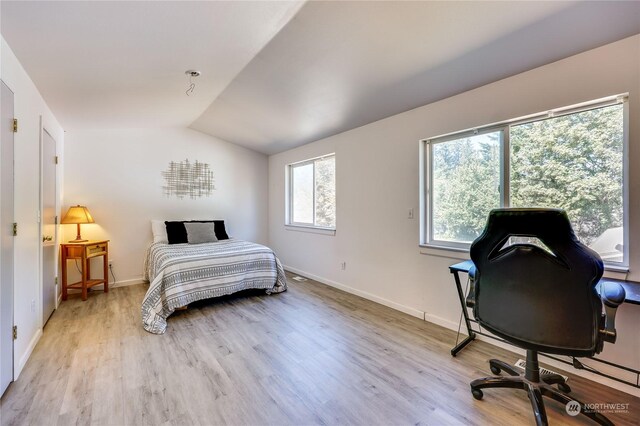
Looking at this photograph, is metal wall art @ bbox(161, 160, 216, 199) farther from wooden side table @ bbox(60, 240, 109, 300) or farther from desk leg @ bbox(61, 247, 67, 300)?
desk leg @ bbox(61, 247, 67, 300)

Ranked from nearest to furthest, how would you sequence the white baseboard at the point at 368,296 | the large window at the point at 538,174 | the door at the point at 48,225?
the large window at the point at 538,174
the door at the point at 48,225
the white baseboard at the point at 368,296

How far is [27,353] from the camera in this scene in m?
2.17

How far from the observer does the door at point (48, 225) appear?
274 centimetres

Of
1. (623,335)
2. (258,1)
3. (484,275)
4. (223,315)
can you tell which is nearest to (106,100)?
(258,1)

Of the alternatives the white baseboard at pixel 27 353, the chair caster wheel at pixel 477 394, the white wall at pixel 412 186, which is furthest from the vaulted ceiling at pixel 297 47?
the chair caster wheel at pixel 477 394

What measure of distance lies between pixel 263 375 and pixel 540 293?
5.79 feet

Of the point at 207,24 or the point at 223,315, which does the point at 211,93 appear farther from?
the point at 223,315

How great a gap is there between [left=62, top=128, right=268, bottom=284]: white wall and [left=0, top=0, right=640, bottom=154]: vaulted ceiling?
1092mm

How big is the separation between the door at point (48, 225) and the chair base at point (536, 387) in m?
3.79

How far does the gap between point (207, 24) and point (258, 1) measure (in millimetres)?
418

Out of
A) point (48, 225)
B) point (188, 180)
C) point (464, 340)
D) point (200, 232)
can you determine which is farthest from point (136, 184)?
point (464, 340)
